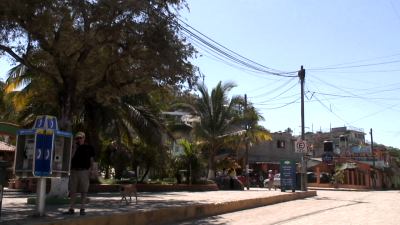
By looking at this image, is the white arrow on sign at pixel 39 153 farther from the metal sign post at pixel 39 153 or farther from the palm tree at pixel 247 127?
the palm tree at pixel 247 127

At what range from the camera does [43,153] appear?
10469 millimetres

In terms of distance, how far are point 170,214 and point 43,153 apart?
14.2ft

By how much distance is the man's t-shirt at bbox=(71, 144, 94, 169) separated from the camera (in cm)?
1127

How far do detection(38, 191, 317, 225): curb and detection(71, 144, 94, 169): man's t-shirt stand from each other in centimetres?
126

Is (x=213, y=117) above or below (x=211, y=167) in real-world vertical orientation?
above

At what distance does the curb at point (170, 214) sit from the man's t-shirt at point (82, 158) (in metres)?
1.26

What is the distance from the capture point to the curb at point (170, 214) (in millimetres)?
10477

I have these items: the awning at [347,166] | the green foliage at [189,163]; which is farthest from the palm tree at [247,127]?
the awning at [347,166]

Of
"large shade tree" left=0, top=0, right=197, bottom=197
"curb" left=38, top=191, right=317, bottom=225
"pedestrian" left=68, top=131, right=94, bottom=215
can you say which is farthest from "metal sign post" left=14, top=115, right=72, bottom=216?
"large shade tree" left=0, top=0, right=197, bottom=197

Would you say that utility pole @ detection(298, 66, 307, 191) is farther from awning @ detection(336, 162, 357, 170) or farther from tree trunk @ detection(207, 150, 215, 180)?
awning @ detection(336, 162, 357, 170)

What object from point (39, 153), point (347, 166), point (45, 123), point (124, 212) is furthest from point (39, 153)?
point (347, 166)

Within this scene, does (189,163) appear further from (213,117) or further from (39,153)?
(39,153)

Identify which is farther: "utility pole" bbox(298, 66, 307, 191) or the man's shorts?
"utility pole" bbox(298, 66, 307, 191)

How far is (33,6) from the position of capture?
535 inches
